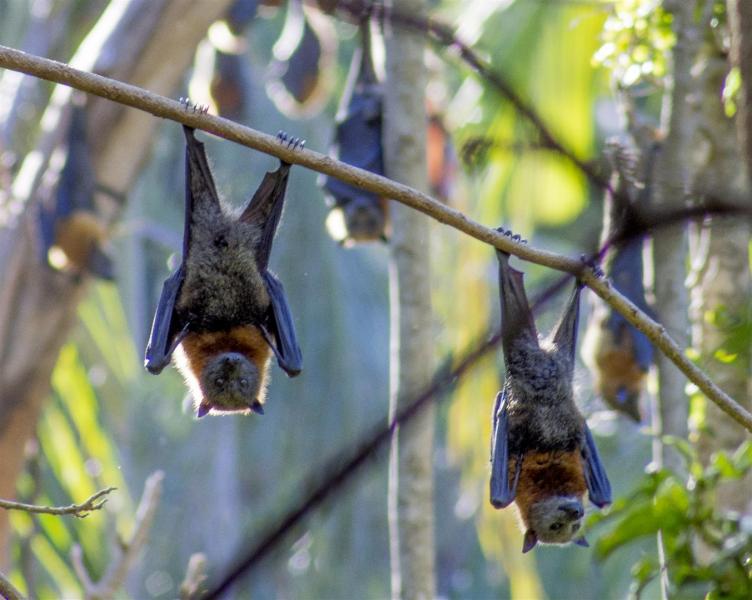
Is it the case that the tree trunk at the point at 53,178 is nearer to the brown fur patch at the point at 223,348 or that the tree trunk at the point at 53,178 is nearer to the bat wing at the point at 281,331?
the brown fur patch at the point at 223,348

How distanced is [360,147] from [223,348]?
2989mm

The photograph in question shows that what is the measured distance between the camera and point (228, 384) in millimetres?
3928

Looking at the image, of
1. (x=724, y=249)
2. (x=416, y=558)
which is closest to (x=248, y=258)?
(x=416, y=558)

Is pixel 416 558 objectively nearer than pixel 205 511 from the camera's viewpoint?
Yes

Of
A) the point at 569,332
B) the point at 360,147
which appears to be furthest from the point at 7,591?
the point at 360,147

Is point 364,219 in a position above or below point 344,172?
above

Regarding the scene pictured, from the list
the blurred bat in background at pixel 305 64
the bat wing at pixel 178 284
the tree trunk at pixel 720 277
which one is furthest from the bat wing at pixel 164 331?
the blurred bat in background at pixel 305 64

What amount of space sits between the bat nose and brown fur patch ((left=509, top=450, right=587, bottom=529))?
79 mm

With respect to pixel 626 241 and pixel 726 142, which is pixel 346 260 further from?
pixel 626 241

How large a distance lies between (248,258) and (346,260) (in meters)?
22.3

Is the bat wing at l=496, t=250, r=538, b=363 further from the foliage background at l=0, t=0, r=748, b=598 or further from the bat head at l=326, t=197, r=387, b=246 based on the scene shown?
the foliage background at l=0, t=0, r=748, b=598

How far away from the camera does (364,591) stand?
26172mm

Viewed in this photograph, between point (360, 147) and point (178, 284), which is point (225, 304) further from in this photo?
point (360, 147)

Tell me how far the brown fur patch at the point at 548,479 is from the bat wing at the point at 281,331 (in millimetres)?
837
